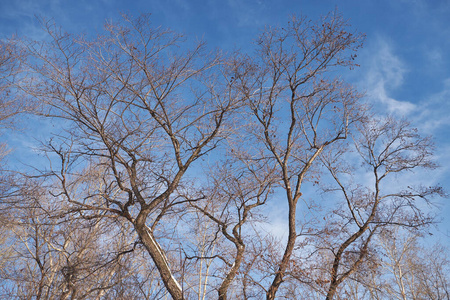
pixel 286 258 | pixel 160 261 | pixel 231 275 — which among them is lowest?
pixel 286 258

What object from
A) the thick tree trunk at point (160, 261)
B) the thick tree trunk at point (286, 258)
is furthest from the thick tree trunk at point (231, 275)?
the thick tree trunk at point (160, 261)

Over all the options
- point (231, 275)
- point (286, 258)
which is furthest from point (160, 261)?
point (286, 258)

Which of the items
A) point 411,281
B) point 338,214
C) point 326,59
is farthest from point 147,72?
point 411,281

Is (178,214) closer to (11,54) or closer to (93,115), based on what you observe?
(93,115)

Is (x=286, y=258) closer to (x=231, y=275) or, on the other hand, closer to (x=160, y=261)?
(x=231, y=275)

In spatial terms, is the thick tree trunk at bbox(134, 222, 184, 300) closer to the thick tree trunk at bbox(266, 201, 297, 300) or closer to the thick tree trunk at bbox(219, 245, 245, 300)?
the thick tree trunk at bbox(219, 245, 245, 300)

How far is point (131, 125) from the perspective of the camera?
282 inches

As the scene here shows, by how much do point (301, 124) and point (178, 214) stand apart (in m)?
3.96

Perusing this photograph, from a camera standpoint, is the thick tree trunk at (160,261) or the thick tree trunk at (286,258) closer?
the thick tree trunk at (160,261)

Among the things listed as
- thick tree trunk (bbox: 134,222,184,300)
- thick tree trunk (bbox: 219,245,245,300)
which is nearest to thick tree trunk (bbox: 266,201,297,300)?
thick tree trunk (bbox: 219,245,245,300)

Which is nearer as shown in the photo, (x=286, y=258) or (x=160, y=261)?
(x=160, y=261)

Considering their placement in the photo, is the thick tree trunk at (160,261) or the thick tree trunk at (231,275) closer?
the thick tree trunk at (160,261)

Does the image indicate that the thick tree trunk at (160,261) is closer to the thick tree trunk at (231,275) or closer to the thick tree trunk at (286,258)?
the thick tree trunk at (231,275)

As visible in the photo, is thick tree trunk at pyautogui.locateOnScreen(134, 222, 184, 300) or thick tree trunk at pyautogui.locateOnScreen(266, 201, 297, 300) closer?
thick tree trunk at pyautogui.locateOnScreen(134, 222, 184, 300)
